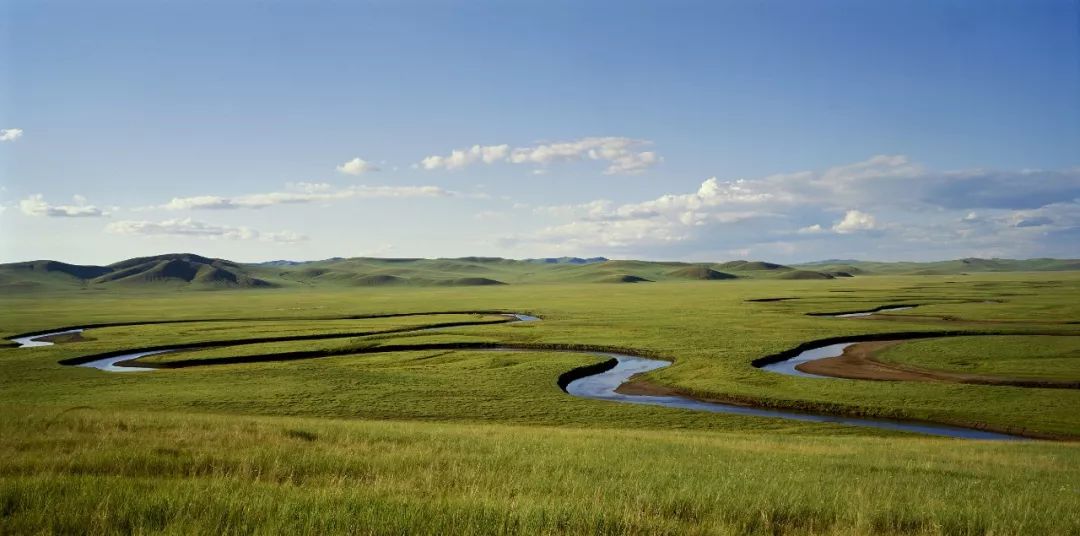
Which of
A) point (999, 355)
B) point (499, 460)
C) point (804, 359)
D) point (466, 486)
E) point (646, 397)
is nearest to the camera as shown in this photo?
point (466, 486)

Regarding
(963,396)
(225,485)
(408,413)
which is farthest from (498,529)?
(963,396)

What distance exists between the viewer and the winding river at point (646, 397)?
115 ft

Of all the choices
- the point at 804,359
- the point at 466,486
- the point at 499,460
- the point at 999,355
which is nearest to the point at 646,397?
the point at 804,359

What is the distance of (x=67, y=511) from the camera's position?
27.9 ft

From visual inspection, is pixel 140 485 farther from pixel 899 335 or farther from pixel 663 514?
pixel 899 335

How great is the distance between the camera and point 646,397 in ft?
145

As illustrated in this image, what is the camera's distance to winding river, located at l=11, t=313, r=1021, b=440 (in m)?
34.9

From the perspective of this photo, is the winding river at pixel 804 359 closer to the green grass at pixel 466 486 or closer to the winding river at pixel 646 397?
the winding river at pixel 646 397

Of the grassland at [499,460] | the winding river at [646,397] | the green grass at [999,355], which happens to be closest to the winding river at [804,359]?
the winding river at [646,397]

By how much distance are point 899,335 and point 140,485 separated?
7722cm

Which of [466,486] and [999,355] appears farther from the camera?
[999,355]

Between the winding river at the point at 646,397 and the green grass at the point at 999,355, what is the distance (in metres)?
8.62

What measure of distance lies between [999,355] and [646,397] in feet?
115

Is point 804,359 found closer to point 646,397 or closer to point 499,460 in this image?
point 646,397
